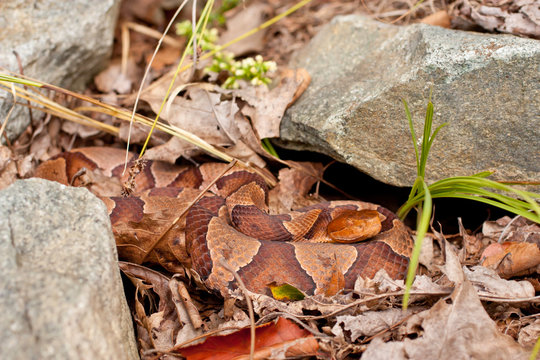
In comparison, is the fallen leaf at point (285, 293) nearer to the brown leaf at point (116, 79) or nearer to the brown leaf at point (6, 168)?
the brown leaf at point (6, 168)

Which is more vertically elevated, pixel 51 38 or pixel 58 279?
pixel 51 38

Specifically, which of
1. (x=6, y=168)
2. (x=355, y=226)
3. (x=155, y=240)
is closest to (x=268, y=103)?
(x=355, y=226)

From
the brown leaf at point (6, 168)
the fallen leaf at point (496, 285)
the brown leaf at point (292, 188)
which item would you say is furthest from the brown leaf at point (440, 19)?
the brown leaf at point (6, 168)

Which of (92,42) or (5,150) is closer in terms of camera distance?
(5,150)

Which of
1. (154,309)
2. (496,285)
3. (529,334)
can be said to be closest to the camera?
(529,334)

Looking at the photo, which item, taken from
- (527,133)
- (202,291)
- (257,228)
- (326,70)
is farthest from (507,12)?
(202,291)

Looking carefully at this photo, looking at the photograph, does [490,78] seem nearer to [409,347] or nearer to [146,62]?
[409,347]

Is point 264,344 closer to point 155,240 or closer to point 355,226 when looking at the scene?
point 155,240

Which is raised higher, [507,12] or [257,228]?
[507,12]
